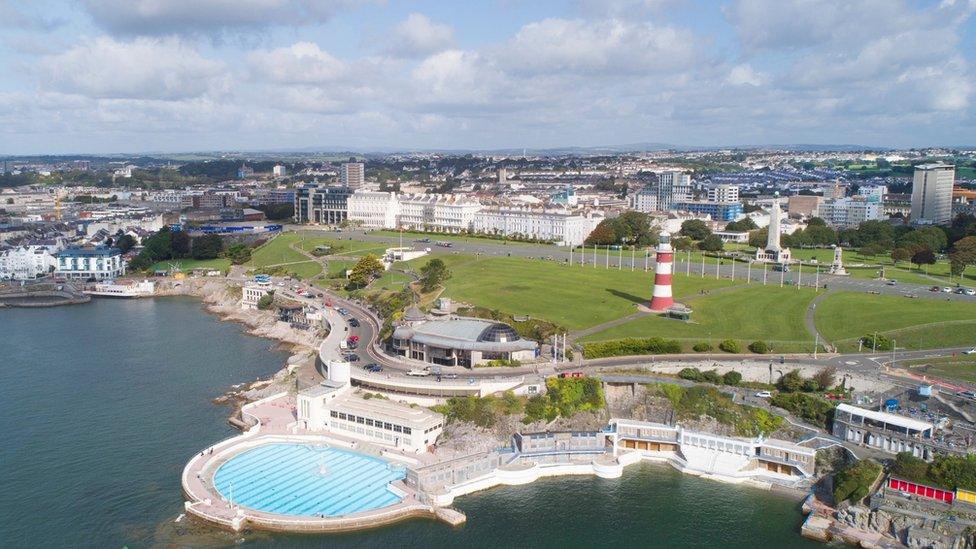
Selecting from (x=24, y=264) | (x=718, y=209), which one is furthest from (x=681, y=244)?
(x=24, y=264)

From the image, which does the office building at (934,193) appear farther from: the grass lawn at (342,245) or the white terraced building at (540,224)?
the grass lawn at (342,245)

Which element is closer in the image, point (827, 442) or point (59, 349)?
point (827, 442)

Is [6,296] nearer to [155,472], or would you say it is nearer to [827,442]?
[155,472]

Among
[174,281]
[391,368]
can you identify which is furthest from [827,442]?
[174,281]

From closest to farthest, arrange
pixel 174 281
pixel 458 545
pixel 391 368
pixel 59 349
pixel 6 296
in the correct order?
1. pixel 458 545
2. pixel 391 368
3. pixel 59 349
4. pixel 6 296
5. pixel 174 281

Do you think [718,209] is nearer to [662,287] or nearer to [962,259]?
[962,259]

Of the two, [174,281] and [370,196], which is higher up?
[370,196]
